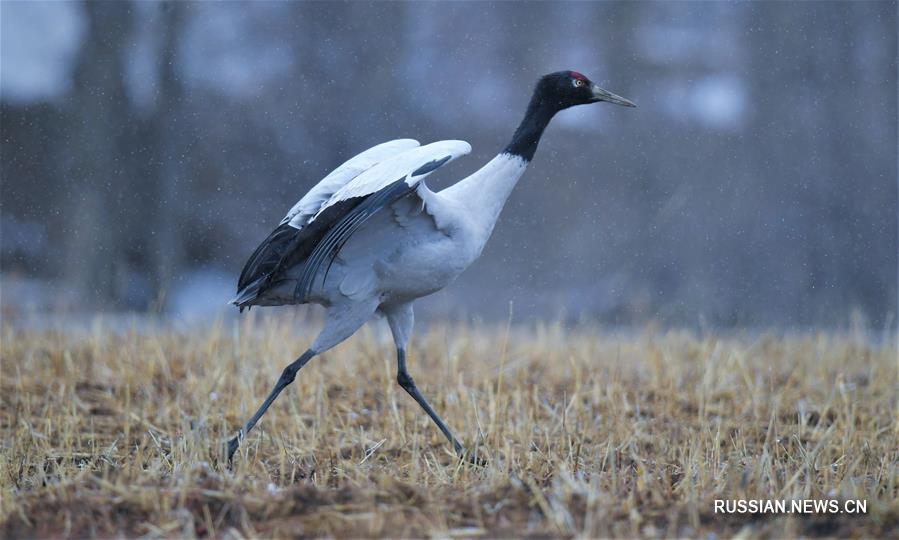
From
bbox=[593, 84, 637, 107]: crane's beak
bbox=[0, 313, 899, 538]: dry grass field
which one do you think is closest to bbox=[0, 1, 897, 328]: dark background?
bbox=[0, 313, 899, 538]: dry grass field

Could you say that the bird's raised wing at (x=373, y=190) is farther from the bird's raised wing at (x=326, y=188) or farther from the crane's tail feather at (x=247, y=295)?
the crane's tail feather at (x=247, y=295)

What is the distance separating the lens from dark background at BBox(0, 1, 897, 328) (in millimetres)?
11141

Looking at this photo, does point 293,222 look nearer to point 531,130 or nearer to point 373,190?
point 373,190

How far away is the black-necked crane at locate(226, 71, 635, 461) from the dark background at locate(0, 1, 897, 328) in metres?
6.11

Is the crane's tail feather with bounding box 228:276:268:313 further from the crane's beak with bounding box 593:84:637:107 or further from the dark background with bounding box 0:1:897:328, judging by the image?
the dark background with bounding box 0:1:897:328

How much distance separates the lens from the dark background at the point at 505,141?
439 inches

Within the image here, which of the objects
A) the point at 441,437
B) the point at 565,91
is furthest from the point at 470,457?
the point at 565,91

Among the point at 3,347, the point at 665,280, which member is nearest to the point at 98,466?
the point at 3,347

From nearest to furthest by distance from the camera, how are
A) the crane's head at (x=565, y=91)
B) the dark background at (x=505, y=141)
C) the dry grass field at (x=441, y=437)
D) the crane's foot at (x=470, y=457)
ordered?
1. the dry grass field at (x=441, y=437)
2. the crane's foot at (x=470, y=457)
3. the crane's head at (x=565, y=91)
4. the dark background at (x=505, y=141)

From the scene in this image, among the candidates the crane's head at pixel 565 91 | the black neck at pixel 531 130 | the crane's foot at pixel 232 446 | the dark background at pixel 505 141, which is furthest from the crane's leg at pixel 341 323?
the dark background at pixel 505 141

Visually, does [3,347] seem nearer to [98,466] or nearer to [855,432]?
[98,466]

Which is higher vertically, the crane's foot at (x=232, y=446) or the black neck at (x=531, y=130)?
the black neck at (x=531, y=130)

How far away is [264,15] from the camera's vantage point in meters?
11.6

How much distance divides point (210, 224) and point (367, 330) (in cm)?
530
